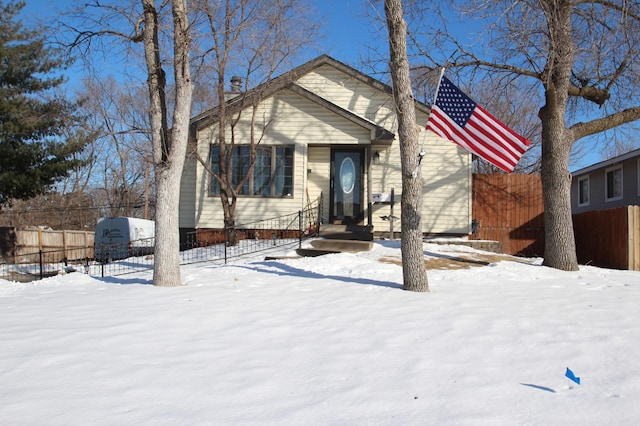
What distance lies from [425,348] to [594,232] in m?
11.6

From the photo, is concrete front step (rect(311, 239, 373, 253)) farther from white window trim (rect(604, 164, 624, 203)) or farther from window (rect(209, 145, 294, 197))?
white window trim (rect(604, 164, 624, 203))

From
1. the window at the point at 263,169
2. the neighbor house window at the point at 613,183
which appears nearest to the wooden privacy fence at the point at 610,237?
the neighbor house window at the point at 613,183

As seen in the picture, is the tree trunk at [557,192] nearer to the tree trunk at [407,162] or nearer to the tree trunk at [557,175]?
the tree trunk at [557,175]

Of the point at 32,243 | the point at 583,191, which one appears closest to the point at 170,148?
the point at 32,243

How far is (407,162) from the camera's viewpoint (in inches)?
317

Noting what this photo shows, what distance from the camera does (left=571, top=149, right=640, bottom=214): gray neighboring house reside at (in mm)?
19531

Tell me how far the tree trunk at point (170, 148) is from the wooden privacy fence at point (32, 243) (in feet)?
35.2

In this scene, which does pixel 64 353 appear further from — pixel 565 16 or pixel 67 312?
pixel 565 16

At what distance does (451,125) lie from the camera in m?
8.20

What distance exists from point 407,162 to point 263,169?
870cm

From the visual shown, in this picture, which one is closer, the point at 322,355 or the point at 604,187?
the point at 322,355

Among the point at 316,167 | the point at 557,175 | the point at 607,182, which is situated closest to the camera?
the point at 557,175

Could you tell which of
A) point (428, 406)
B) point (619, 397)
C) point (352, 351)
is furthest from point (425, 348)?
point (619, 397)

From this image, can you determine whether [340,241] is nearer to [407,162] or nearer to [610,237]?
[407,162]
